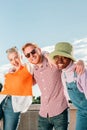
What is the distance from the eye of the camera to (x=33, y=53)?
5.70m

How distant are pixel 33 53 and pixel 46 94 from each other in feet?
1.85

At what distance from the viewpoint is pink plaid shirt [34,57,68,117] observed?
17.9ft

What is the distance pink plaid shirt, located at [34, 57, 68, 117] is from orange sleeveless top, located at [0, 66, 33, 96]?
1.19 ft

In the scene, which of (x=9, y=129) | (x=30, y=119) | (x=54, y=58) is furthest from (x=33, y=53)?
(x=30, y=119)

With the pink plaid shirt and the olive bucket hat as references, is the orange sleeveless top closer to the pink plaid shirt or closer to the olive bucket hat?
the pink plaid shirt

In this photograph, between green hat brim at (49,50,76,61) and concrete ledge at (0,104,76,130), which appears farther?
concrete ledge at (0,104,76,130)

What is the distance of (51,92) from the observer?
5477 mm

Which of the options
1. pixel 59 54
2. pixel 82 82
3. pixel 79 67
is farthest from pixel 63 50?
pixel 82 82

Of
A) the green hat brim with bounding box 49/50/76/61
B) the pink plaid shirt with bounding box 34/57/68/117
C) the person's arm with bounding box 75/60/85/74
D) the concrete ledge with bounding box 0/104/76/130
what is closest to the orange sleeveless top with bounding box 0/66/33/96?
the pink plaid shirt with bounding box 34/57/68/117

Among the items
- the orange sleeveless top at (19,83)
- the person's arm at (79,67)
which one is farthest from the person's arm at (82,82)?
the orange sleeveless top at (19,83)

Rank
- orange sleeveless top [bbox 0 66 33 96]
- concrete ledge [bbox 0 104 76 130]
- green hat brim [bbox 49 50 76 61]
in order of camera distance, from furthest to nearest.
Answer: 1. concrete ledge [bbox 0 104 76 130]
2. orange sleeveless top [bbox 0 66 33 96]
3. green hat brim [bbox 49 50 76 61]

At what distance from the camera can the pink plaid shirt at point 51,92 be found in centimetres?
545

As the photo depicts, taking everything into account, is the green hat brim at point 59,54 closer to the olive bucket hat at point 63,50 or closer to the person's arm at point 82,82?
the olive bucket hat at point 63,50

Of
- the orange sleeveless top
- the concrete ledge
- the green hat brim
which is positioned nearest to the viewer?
the green hat brim
